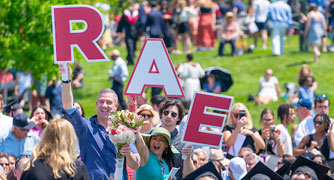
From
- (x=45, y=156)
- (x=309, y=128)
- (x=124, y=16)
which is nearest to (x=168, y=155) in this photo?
(x=45, y=156)

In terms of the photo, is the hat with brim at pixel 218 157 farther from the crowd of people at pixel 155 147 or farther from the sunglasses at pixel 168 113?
the sunglasses at pixel 168 113

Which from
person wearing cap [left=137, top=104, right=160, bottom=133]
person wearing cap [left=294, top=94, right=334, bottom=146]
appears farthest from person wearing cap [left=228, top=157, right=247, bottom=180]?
person wearing cap [left=294, top=94, right=334, bottom=146]

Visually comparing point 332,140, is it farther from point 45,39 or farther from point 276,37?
point 276,37

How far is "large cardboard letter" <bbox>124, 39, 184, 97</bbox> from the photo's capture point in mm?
9117

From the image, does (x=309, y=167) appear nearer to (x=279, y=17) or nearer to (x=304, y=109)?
(x=304, y=109)

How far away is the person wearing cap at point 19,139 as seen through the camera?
11203 millimetres

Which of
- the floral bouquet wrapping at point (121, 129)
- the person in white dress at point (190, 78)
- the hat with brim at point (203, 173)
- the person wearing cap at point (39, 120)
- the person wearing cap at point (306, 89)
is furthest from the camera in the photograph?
the person in white dress at point (190, 78)

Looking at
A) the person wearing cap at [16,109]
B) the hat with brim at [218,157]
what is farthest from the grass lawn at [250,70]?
the hat with brim at [218,157]

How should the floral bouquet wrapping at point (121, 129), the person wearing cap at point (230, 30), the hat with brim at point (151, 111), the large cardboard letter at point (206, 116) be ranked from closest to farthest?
the floral bouquet wrapping at point (121, 129), the large cardboard letter at point (206, 116), the hat with brim at point (151, 111), the person wearing cap at point (230, 30)

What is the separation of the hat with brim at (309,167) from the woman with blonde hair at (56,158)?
3.70 meters

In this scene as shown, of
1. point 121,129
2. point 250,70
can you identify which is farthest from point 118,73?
point 121,129

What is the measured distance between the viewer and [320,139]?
1188 cm

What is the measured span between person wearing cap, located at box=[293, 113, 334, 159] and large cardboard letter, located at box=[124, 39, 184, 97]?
3.37 meters

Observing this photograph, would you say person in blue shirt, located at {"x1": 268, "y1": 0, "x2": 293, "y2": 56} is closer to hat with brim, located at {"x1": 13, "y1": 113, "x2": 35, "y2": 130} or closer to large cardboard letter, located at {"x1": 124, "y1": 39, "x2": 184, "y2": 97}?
hat with brim, located at {"x1": 13, "y1": 113, "x2": 35, "y2": 130}
